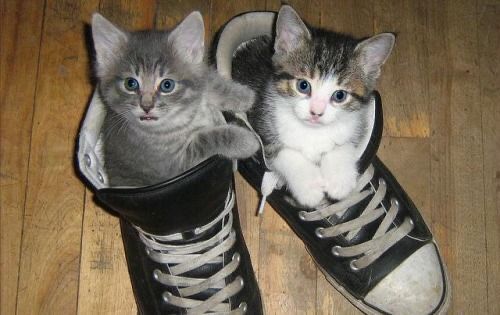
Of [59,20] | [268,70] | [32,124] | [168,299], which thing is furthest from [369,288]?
[59,20]

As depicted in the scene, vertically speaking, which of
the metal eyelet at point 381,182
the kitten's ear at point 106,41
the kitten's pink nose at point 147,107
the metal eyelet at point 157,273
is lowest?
the metal eyelet at point 157,273

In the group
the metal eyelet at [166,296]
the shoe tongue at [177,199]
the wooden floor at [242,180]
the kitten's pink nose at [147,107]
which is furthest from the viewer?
the wooden floor at [242,180]

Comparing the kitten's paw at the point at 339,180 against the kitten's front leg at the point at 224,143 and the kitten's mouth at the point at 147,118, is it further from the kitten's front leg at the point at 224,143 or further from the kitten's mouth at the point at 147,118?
the kitten's mouth at the point at 147,118

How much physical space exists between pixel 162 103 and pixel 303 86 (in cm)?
35

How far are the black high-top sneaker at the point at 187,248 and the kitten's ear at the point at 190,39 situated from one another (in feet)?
0.77

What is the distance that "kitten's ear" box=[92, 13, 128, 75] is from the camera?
116 cm

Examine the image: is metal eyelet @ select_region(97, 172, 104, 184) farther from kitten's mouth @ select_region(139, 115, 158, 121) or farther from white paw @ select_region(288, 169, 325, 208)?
white paw @ select_region(288, 169, 325, 208)

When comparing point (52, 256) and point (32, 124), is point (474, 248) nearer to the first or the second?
point (52, 256)

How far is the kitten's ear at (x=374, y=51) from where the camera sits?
1.16 metres

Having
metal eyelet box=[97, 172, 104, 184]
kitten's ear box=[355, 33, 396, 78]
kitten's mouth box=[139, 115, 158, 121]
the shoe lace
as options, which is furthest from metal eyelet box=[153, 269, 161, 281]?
kitten's ear box=[355, 33, 396, 78]

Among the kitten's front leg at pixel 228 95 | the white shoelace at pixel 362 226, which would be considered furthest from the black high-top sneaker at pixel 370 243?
the kitten's front leg at pixel 228 95

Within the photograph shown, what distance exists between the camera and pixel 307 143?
126 cm

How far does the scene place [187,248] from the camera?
121 centimetres

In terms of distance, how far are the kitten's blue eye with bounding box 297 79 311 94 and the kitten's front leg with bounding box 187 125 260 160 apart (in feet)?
0.56
